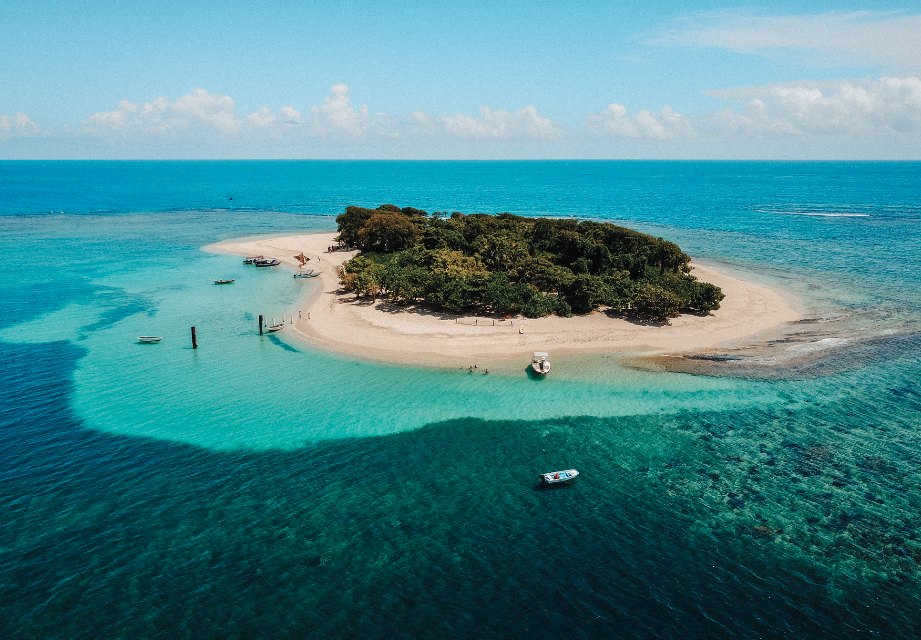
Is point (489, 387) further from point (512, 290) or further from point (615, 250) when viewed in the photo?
point (615, 250)

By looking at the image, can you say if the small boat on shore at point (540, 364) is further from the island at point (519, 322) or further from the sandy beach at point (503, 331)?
the sandy beach at point (503, 331)

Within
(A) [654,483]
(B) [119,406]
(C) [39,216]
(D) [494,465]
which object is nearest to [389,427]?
(D) [494,465]

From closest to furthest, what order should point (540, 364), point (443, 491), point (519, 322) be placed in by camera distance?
point (443, 491) → point (540, 364) → point (519, 322)

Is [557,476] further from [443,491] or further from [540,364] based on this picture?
[540,364]

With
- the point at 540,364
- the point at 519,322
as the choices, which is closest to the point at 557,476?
the point at 540,364

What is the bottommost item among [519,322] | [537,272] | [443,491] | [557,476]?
[443,491]

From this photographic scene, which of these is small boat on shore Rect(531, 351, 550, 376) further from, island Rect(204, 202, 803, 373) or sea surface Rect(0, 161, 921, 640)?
island Rect(204, 202, 803, 373)

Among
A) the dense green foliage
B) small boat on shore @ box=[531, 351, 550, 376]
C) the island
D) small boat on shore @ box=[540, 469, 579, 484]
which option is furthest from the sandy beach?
small boat on shore @ box=[540, 469, 579, 484]
